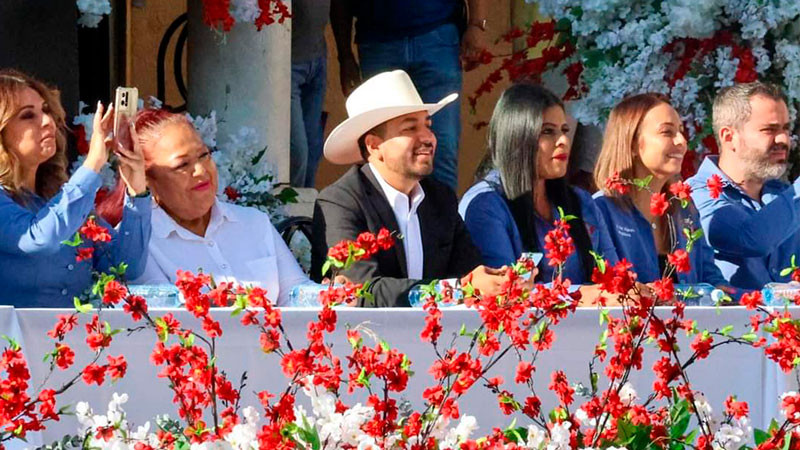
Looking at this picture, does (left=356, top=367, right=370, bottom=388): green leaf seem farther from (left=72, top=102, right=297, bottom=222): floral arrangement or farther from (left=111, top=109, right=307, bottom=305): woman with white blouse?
(left=72, top=102, right=297, bottom=222): floral arrangement

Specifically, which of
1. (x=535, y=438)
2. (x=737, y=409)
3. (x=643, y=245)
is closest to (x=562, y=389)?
(x=535, y=438)

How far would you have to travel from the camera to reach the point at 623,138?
5.74 meters

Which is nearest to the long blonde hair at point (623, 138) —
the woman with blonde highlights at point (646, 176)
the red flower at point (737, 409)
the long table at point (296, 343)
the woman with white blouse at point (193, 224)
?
the woman with blonde highlights at point (646, 176)

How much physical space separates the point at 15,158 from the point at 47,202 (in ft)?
0.52

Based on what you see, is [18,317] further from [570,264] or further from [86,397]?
[570,264]

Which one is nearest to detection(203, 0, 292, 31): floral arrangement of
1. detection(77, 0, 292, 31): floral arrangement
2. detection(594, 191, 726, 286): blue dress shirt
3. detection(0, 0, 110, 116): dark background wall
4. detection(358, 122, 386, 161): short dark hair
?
detection(77, 0, 292, 31): floral arrangement

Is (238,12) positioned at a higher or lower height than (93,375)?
higher

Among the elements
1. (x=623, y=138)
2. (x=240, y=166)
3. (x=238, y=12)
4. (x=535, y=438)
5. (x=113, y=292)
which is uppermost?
(x=238, y=12)

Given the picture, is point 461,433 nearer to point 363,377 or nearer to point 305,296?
point 363,377

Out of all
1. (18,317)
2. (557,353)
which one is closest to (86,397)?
(18,317)

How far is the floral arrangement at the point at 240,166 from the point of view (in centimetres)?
596

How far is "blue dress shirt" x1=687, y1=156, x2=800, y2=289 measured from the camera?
5.68 m

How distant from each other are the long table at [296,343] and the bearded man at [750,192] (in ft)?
7.59

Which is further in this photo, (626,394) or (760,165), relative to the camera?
(760,165)
